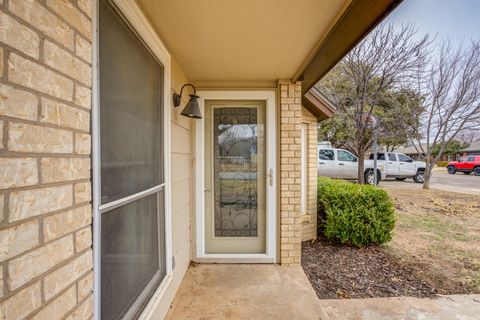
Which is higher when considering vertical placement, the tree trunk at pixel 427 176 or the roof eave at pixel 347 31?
the roof eave at pixel 347 31

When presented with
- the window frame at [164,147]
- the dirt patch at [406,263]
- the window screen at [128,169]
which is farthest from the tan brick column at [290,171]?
the window screen at [128,169]

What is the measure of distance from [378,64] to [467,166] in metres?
16.1

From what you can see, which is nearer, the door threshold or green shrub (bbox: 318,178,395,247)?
the door threshold

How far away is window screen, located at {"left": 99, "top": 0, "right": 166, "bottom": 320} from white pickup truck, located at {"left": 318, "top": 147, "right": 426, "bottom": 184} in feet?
27.3

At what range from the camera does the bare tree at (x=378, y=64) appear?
5.87m

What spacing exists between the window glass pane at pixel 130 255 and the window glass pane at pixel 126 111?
14 cm

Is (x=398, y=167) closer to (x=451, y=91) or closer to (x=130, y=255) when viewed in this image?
(x=451, y=91)

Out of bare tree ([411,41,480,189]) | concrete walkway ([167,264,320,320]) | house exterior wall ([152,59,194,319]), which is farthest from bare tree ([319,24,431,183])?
house exterior wall ([152,59,194,319])

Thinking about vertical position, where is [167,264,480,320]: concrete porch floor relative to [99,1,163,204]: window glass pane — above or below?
below

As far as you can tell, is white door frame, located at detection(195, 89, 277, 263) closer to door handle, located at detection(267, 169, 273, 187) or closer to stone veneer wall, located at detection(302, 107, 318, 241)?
door handle, located at detection(267, 169, 273, 187)

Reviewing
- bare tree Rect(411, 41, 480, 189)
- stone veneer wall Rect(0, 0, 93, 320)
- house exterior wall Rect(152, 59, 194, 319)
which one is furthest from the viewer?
bare tree Rect(411, 41, 480, 189)

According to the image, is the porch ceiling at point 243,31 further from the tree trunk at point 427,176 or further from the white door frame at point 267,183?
the tree trunk at point 427,176

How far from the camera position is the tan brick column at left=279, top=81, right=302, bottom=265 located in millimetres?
2932

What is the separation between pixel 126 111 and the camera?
1.38 m
